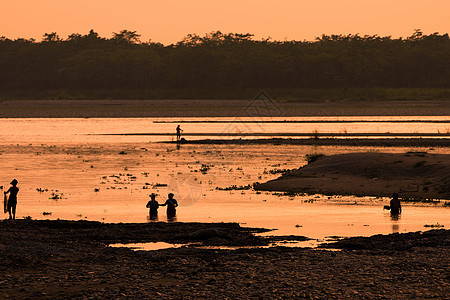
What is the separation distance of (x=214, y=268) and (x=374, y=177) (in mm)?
23150

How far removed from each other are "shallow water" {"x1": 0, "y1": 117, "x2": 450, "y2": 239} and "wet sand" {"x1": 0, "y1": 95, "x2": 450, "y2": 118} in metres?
79.5

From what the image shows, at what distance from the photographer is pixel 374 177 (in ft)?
135

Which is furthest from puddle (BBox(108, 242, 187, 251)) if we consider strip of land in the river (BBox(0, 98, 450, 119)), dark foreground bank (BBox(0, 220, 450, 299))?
strip of land in the river (BBox(0, 98, 450, 119))

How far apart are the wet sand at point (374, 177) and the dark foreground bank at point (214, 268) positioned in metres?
13.2

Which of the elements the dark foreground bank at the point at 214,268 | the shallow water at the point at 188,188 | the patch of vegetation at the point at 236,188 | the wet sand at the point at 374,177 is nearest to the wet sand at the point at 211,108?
the shallow water at the point at 188,188

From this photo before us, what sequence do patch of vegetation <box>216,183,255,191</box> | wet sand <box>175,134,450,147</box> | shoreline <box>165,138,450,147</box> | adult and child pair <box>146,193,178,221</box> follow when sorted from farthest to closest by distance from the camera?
shoreline <box>165,138,450,147</box>
wet sand <box>175,134,450,147</box>
patch of vegetation <box>216,183,255,191</box>
adult and child pair <box>146,193,178,221</box>

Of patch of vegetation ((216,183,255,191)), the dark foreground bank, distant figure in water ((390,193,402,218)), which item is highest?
patch of vegetation ((216,183,255,191))

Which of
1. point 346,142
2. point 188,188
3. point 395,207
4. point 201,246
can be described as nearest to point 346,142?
point 346,142

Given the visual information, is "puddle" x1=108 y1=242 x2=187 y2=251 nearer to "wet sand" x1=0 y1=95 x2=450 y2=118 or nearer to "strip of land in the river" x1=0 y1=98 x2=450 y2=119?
"strip of land in the river" x1=0 y1=98 x2=450 y2=119

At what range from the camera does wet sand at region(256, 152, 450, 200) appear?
3784 cm

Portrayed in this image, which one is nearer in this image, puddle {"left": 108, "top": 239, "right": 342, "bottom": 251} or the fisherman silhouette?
puddle {"left": 108, "top": 239, "right": 342, "bottom": 251}

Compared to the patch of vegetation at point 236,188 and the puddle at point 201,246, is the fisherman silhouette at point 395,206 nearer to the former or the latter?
the puddle at point 201,246

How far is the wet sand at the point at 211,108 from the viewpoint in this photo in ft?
503

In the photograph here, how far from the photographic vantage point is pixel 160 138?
85.3m
